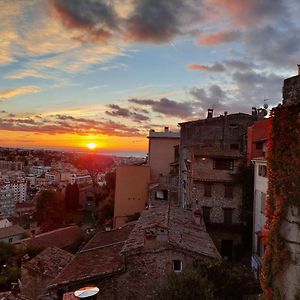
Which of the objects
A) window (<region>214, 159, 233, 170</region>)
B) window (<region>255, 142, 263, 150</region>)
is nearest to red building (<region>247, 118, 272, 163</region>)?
window (<region>255, 142, 263, 150</region>)

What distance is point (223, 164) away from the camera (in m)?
28.7

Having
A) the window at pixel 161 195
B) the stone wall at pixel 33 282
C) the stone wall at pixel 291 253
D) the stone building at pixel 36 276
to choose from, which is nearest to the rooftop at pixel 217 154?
the window at pixel 161 195

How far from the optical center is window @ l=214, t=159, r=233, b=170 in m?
28.6

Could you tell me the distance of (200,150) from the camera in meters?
29.5

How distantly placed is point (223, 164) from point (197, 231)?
853 cm

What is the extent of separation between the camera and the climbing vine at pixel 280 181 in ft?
22.0

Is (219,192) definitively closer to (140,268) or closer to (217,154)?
(217,154)

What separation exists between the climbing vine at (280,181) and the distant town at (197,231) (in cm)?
2

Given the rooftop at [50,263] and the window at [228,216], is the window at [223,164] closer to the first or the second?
the window at [228,216]

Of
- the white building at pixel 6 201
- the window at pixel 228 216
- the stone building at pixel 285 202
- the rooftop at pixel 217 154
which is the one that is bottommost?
the white building at pixel 6 201

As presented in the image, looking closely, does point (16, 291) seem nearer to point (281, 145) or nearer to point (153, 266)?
point (153, 266)

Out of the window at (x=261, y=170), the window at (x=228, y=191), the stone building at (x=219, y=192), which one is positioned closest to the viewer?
the window at (x=261, y=170)

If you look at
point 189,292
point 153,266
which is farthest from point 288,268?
point 153,266

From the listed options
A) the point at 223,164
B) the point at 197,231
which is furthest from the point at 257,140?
the point at 197,231
